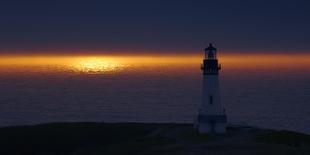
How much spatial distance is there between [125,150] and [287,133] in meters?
15.5

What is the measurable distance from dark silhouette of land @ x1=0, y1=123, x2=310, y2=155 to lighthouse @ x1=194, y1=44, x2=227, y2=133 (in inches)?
45.6

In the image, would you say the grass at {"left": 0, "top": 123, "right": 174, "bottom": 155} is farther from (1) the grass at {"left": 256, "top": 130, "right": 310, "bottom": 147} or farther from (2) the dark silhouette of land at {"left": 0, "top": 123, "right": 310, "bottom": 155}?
(1) the grass at {"left": 256, "top": 130, "right": 310, "bottom": 147}

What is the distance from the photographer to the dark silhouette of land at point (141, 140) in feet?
176

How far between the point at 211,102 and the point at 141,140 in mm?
7517

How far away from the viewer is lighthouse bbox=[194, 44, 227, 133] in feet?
198

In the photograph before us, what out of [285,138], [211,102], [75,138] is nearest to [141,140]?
[75,138]

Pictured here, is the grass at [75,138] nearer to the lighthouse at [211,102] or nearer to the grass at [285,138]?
the lighthouse at [211,102]

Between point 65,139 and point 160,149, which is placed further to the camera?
point 65,139

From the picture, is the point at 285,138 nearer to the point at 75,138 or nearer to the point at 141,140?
the point at 141,140

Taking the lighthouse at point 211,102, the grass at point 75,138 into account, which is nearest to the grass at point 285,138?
the lighthouse at point 211,102

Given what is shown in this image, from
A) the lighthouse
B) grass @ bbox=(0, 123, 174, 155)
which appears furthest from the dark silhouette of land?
the lighthouse

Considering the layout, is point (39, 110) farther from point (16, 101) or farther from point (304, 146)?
point (304, 146)

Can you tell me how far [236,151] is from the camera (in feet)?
171

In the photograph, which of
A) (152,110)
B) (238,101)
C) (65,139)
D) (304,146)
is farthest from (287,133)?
(238,101)
